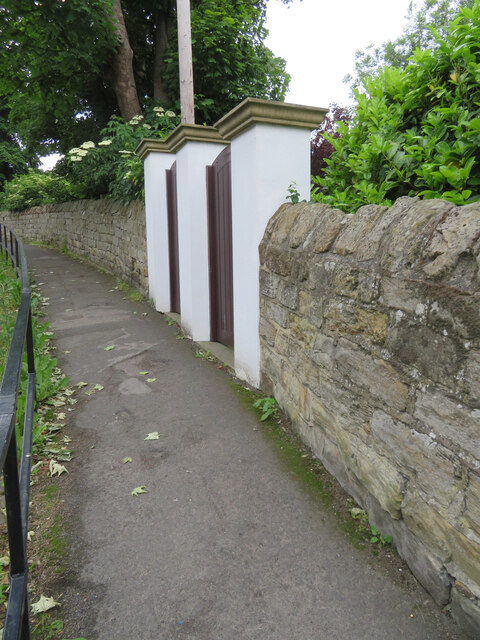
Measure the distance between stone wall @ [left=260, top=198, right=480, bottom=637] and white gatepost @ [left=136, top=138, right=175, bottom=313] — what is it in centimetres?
407

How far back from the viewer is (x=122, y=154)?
8477mm

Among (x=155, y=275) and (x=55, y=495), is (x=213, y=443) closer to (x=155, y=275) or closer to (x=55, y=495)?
(x=55, y=495)

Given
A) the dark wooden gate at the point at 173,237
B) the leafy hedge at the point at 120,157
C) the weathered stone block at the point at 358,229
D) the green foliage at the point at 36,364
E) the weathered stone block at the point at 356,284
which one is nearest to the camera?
the weathered stone block at the point at 356,284

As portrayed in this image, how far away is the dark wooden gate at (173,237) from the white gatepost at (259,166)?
8.40 ft

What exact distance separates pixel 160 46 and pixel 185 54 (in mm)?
4226

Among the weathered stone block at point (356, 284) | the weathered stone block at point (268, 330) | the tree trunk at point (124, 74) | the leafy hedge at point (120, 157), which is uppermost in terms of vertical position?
the tree trunk at point (124, 74)

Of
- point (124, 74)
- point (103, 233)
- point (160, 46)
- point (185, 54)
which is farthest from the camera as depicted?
point (160, 46)

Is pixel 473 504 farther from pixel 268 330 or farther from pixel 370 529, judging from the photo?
pixel 268 330

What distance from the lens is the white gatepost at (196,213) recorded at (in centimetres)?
529

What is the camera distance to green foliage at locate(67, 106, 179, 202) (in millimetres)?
8383

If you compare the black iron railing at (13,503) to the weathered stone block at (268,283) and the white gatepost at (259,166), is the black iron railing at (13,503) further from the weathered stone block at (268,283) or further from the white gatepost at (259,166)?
the white gatepost at (259,166)

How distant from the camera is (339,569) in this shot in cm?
216

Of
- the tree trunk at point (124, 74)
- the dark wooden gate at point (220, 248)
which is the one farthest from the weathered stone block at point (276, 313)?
the tree trunk at point (124, 74)

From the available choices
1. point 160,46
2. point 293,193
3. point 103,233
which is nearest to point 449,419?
point 293,193
